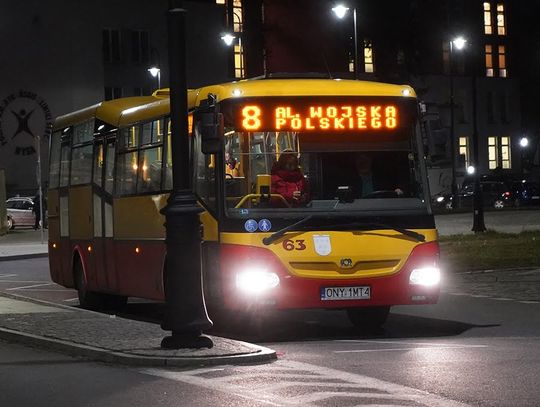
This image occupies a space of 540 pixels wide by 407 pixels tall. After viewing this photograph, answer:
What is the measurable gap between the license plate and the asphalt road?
466mm

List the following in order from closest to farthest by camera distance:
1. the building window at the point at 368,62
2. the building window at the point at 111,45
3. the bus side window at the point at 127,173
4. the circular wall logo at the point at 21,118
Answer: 1. the bus side window at the point at 127,173
2. the circular wall logo at the point at 21,118
3. the building window at the point at 111,45
4. the building window at the point at 368,62

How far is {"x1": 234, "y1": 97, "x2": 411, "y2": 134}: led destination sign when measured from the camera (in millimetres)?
14859

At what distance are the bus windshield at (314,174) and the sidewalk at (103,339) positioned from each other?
1.87 meters

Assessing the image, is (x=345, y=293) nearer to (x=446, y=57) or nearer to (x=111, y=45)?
(x=111, y=45)

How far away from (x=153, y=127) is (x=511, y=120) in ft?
303

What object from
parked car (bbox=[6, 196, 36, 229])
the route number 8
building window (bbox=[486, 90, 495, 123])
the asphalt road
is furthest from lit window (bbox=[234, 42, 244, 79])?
the route number 8

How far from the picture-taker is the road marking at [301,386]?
954 centimetres

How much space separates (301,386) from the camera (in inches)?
408

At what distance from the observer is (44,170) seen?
79562 millimetres

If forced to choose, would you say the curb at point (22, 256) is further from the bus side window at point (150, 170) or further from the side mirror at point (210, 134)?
the side mirror at point (210, 134)

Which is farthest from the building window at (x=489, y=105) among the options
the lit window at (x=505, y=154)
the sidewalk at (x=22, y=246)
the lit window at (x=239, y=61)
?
the sidewalk at (x=22, y=246)

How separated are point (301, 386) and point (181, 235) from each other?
2799mm

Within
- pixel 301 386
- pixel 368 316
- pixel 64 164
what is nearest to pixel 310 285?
pixel 368 316

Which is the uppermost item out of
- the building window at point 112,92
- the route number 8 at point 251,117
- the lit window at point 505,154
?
the building window at point 112,92
